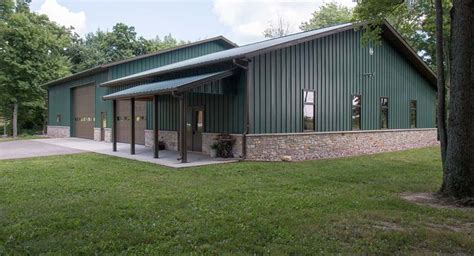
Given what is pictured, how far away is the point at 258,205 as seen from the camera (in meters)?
5.93

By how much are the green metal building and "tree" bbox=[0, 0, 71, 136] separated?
11.0 meters

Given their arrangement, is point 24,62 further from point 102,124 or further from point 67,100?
point 102,124

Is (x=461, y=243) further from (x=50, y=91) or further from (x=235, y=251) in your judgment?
(x=50, y=91)

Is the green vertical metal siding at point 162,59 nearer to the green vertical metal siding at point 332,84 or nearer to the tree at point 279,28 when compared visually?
the green vertical metal siding at point 332,84

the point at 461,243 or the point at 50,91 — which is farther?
the point at 50,91

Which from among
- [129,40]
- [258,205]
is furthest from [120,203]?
[129,40]

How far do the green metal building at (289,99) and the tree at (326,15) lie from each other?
22186 mm

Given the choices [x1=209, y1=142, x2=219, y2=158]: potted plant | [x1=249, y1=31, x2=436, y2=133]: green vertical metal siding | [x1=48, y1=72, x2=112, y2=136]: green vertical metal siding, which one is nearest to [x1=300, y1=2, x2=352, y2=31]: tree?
[x1=249, y1=31, x2=436, y2=133]: green vertical metal siding

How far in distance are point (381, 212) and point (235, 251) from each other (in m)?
2.80

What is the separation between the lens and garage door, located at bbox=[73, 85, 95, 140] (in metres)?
23.1

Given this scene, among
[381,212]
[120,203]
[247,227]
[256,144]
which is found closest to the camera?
[247,227]

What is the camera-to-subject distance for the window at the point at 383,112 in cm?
1698

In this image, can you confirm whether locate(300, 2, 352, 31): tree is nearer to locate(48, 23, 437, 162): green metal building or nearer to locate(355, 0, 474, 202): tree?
locate(48, 23, 437, 162): green metal building

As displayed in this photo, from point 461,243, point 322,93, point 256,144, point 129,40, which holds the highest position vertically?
point 129,40
